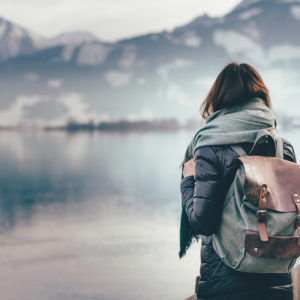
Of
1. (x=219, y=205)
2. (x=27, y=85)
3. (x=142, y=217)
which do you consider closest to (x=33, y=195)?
(x=142, y=217)

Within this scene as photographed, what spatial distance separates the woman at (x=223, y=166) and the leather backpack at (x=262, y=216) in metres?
0.04

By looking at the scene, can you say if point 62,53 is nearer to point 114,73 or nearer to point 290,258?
point 114,73

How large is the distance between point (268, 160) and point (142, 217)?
32.3m

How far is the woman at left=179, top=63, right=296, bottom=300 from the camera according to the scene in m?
1.34

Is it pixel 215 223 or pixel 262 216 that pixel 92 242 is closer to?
pixel 215 223

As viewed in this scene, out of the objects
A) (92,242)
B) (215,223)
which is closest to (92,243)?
(92,242)

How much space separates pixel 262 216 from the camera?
49.9 inches

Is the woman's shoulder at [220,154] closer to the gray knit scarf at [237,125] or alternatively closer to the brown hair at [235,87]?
the gray knit scarf at [237,125]

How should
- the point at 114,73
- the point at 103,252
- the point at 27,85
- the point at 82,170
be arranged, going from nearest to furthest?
1. the point at 103,252
2. the point at 82,170
3. the point at 27,85
4. the point at 114,73

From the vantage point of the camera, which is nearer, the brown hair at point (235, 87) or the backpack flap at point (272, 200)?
the backpack flap at point (272, 200)

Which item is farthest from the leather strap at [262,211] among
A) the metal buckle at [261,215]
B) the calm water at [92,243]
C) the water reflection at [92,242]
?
the water reflection at [92,242]

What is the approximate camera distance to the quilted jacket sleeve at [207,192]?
1.34 meters

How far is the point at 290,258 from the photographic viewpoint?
1.32m

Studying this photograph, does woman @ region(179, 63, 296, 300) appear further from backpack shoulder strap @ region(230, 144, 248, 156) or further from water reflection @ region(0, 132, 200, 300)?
water reflection @ region(0, 132, 200, 300)
